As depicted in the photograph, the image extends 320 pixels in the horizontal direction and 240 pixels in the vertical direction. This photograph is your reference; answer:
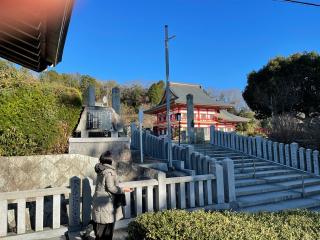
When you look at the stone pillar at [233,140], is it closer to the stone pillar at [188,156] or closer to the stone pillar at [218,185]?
the stone pillar at [188,156]

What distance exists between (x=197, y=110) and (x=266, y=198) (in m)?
24.5

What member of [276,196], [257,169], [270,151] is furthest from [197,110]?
[276,196]

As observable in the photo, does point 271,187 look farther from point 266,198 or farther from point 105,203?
point 105,203

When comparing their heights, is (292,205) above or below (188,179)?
below

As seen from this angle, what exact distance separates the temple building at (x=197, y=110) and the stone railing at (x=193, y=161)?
1739 cm

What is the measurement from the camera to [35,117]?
26.8 ft

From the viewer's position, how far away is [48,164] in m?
7.48

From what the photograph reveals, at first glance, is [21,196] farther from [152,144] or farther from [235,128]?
[235,128]

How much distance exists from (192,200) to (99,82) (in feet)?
146

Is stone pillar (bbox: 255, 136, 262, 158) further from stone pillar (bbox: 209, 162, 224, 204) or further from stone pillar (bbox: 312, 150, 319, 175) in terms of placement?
stone pillar (bbox: 209, 162, 224, 204)

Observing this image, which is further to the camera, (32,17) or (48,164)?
(48,164)

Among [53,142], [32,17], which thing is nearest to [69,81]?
[53,142]

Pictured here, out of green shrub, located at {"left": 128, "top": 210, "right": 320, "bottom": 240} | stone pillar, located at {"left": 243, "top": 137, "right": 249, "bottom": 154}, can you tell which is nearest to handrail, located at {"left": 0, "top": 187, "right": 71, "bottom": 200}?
green shrub, located at {"left": 128, "top": 210, "right": 320, "bottom": 240}

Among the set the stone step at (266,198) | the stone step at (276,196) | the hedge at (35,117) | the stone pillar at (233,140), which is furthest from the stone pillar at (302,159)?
the hedge at (35,117)
